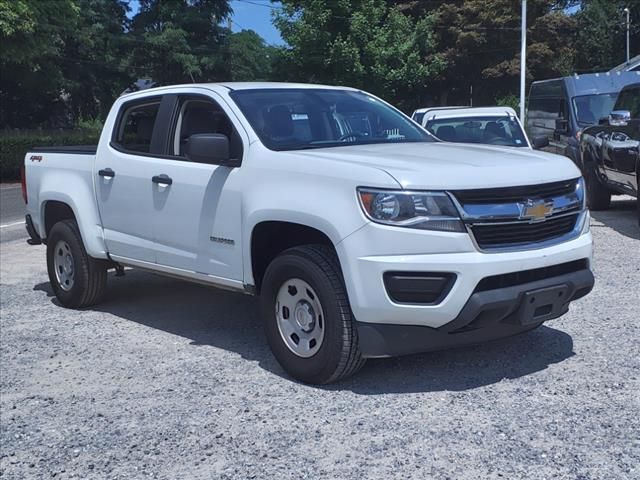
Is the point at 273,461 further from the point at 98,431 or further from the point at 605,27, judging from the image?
the point at 605,27

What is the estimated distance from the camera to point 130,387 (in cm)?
518

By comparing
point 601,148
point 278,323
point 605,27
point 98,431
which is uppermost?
point 605,27

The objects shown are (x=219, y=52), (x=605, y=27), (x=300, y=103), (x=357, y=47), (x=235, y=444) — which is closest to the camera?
(x=235, y=444)

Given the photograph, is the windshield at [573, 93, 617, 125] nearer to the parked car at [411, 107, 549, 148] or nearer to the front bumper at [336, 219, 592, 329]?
the parked car at [411, 107, 549, 148]

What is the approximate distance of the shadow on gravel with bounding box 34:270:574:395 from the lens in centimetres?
496

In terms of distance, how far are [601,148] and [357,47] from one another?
24.0m

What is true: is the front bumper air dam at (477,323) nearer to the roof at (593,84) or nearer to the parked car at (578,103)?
the parked car at (578,103)

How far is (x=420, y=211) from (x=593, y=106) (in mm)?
12322

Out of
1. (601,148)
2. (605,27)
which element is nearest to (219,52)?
(605,27)

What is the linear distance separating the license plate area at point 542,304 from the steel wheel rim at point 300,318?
3.77 ft

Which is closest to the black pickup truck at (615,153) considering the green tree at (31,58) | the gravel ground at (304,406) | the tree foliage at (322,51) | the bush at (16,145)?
the gravel ground at (304,406)

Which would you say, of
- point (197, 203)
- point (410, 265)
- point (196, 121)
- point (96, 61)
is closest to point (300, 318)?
point (410, 265)

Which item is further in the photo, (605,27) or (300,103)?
(605,27)

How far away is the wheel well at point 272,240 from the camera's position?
5066 millimetres
